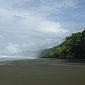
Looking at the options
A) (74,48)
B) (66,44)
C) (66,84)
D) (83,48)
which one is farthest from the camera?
(66,44)

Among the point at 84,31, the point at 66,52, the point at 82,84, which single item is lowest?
the point at 82,84

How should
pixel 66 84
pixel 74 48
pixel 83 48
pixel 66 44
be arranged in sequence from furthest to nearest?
pixel 66 44 → pixel 74 48 → pixel 83 48 → pixel 66 84

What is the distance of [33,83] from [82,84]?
13.2 ft

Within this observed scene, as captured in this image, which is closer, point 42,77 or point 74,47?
point 42,77

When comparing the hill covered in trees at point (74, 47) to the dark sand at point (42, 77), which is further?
the hill covered in trees at point (74, 47)

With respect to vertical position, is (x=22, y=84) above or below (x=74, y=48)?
below

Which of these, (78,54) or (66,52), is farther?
(66,52)

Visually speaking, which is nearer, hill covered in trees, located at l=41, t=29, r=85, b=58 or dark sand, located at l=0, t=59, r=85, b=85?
dark sand, located at l=0, t=59, r=85, b=85

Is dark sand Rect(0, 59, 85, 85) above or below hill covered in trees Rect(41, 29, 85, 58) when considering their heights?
below

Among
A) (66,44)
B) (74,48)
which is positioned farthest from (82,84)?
(66,44)

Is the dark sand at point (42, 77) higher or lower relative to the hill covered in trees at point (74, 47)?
lower

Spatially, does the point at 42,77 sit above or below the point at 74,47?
below

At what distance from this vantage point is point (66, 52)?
14050cm

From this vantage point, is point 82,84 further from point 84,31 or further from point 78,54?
point 84,31
